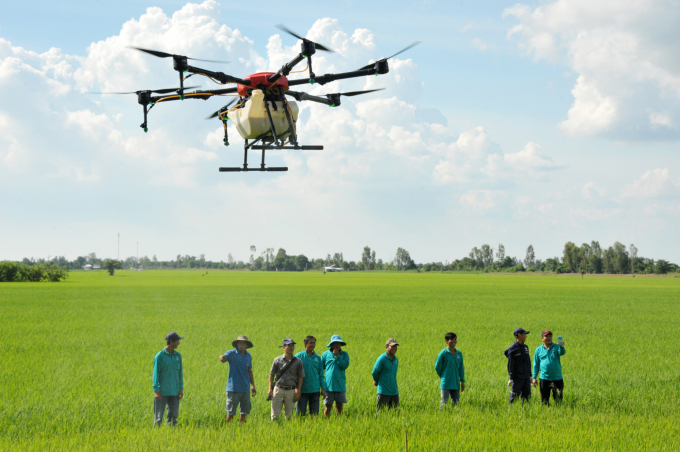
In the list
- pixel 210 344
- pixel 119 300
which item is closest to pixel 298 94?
pixel 210 344

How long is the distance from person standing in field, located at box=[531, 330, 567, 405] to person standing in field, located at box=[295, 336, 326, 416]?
422 cm

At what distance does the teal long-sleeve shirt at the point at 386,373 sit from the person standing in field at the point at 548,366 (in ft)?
9.42

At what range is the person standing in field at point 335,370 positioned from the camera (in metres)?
8.41

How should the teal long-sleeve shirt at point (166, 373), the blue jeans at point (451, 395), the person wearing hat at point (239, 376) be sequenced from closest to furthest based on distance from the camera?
the teal long-sleeve shirt at point (166, 373)
the person wearing hat at point (239, 376)
the blue jeans at point (451, 395)

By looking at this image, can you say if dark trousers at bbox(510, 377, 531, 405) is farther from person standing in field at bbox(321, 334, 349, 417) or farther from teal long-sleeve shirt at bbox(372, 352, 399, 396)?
person standing in field at bbox(321, 334, 349, 417)

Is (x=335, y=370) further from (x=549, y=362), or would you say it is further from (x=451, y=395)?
(x=549, y=362)

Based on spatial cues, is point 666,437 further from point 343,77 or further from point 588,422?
point 343,77

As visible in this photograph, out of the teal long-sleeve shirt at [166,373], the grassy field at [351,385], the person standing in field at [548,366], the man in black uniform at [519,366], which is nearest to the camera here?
the teal long-sleeve shirt at [166,373]

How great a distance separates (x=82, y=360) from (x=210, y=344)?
4.91 meters

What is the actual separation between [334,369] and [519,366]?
3.58m

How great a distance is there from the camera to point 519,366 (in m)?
9.23

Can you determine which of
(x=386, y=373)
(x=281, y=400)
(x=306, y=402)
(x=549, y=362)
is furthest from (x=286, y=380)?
(x=549, y=362)

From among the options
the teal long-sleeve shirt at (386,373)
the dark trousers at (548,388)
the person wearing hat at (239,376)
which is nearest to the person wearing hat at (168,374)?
the person wearing hat at (239,376)

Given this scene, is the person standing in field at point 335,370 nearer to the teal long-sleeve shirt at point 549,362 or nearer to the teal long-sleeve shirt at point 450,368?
the teal long-sleeve shirt at point 450,368
